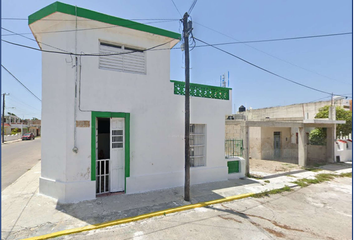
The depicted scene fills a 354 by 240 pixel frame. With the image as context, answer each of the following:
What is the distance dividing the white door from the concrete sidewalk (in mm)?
441

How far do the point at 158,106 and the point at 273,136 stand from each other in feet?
39.6

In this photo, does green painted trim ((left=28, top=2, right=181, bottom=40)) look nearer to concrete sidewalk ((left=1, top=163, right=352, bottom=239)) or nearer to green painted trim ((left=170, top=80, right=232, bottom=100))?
green painted trim ((left=170, top=80, right=232, bottom=100))

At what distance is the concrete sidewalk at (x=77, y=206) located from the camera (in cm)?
470

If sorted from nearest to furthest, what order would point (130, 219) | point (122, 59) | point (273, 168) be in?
point (130, 219) → point (122, 59) → point (273, 168)

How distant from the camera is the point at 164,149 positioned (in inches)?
286

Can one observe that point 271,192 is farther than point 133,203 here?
Yes

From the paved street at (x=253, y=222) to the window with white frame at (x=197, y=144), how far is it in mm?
2225

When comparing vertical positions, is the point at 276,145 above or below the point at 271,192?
above

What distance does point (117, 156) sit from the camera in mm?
6637

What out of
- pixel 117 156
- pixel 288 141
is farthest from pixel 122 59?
pixel 288 141

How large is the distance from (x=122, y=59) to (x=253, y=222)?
20.8 feet

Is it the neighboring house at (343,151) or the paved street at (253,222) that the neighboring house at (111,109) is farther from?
the neighboring house at (343,151)

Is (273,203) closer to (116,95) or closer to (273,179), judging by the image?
(273,179)

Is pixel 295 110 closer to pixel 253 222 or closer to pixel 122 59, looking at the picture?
pixel 253 222
